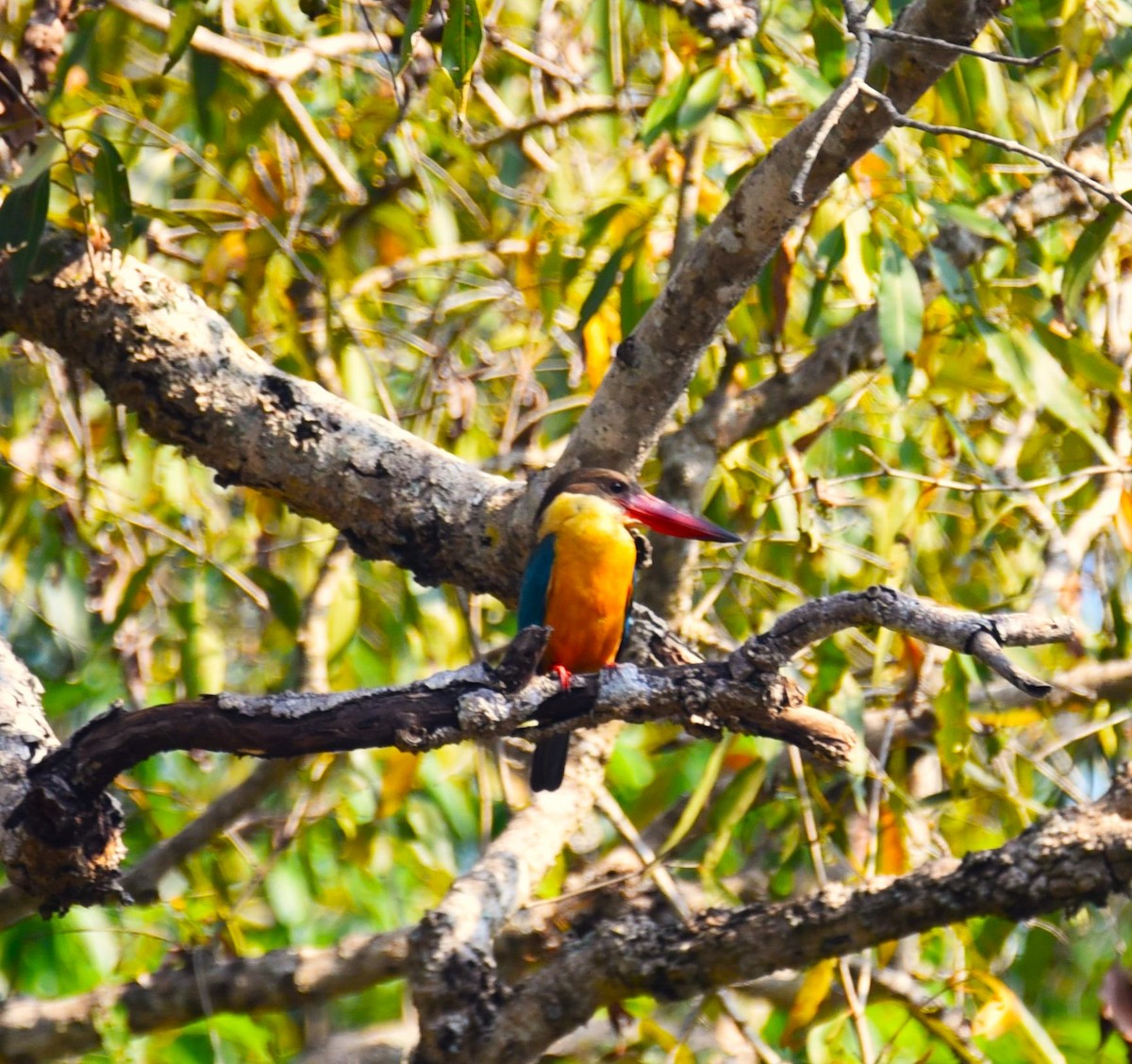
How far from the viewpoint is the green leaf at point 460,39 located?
2160 mm

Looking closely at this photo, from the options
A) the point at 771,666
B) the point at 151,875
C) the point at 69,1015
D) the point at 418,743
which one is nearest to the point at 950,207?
the point at 771,666

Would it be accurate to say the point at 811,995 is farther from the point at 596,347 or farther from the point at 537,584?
the point at 596,347

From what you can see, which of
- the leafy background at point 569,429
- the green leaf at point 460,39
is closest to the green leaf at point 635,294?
the leafy background at point 569,429

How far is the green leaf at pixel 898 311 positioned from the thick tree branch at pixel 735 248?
52 centimetres

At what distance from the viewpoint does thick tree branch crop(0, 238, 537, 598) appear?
9.95 ft

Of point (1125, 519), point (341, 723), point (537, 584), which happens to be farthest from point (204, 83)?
point (1125, 519)

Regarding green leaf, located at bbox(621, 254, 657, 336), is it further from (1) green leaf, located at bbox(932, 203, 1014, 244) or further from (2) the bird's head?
(1) green leaf, located at bbox(932, 203, 1014, 244)

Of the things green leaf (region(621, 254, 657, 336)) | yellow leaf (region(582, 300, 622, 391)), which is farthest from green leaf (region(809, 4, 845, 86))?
yellow leaf (region(582, 300, 622, 391))

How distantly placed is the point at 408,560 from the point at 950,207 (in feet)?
4.54

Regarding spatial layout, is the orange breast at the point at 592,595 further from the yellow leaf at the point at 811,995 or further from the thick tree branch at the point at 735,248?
the yellow leaf at the point at 811,995

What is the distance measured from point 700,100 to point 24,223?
1.48 meters

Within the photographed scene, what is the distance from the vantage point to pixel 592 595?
11.4ft

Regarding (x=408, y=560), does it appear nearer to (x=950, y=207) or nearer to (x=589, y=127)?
(x=950, y=207)

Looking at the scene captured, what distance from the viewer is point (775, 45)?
3.80 metres
